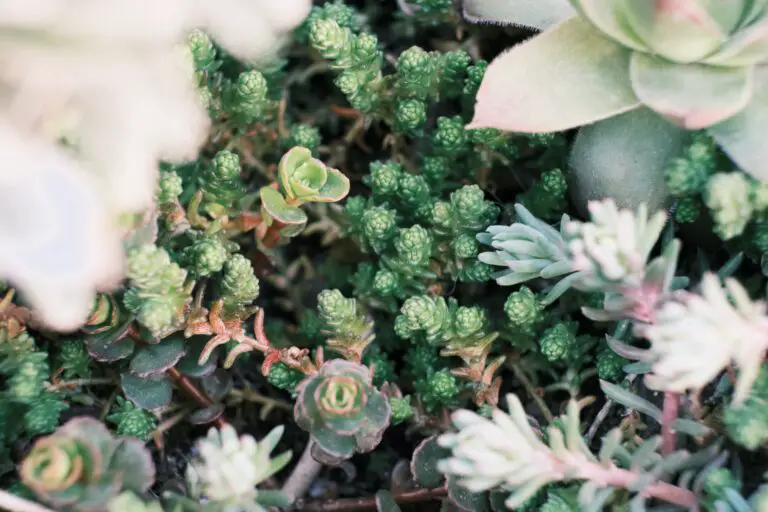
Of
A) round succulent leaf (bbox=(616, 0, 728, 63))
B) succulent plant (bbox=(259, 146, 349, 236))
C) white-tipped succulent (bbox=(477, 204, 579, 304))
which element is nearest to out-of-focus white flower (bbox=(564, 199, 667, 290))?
white-tipped succulent (bbox=(477, 204, 579, 304))

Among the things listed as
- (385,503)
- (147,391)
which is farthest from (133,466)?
(385,503)

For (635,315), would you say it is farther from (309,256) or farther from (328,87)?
(328,87)

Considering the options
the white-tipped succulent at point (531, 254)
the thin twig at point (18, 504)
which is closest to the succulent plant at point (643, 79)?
the white-tipped succulent at point (531, 254)

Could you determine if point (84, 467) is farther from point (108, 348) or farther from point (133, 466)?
point (108, 348)

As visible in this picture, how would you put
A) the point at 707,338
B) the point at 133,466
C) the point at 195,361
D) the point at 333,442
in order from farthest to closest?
1. the point at 195,361
2. the point at 333,442
3. the point at 133,466
4. the point at 707,338

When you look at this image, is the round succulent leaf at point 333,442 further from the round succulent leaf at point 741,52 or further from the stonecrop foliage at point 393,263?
the round succulent leaf at point 741,52

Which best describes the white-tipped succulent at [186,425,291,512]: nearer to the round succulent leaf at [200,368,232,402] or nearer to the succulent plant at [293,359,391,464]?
the succulent plant at [293,359,391,464]

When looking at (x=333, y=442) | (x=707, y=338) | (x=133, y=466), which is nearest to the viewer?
(x=707, y=338)
